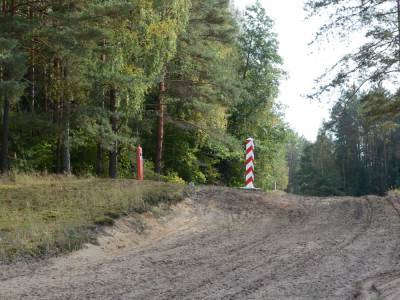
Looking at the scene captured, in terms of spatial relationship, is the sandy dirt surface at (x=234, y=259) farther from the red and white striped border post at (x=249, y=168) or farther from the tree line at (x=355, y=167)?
the tree line at (x=355, y=167)

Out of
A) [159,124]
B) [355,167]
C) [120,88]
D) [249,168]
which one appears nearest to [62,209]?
[249,168]

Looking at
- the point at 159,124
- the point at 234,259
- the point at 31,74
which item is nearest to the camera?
the point at 234,259

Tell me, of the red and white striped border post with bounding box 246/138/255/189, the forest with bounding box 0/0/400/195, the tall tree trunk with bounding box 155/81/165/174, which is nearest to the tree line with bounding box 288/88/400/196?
the forest with bounding box 0/0/400/195

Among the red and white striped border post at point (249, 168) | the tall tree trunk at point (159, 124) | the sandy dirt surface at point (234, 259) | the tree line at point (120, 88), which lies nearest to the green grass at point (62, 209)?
the sandy dirt surface at point (234, 259)

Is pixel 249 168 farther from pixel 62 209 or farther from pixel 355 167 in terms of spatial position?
pixel 355 167

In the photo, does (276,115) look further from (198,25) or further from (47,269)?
(47,269)

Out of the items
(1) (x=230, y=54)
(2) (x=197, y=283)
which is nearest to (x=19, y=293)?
(2) (x=197, y=283)

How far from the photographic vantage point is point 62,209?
366 inches

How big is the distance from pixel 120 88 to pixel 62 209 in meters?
8.58

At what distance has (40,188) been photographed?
11.0 metres

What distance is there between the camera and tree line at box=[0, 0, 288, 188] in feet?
51.2

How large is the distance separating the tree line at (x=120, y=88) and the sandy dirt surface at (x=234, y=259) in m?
6.95

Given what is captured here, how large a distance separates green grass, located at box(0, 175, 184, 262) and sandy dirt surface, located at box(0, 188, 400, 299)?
357 mm

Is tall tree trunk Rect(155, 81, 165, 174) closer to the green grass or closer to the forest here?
the forest
